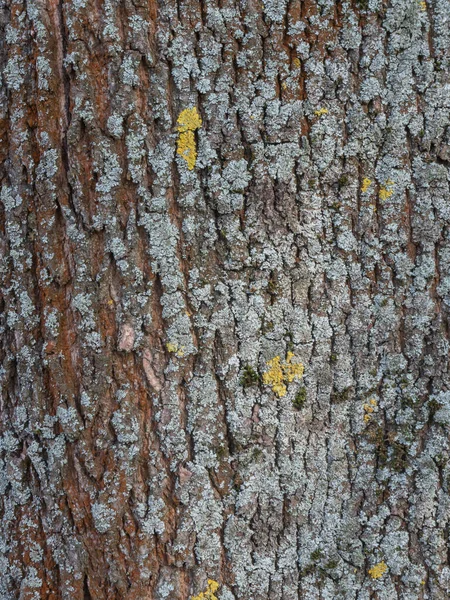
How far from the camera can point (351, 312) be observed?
1.34 meters

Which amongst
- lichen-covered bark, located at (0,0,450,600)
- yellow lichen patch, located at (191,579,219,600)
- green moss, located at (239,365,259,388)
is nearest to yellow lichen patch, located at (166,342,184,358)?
lichen-covered bark, located at (0,0,450,600)

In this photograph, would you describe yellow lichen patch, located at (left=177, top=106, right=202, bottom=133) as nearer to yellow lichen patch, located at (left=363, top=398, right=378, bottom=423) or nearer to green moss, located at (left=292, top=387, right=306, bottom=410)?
green moss, located at (left=292, top=387, right=306, bottom=410)

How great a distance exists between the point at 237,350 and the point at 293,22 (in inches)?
30.2

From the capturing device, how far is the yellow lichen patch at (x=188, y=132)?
128cm

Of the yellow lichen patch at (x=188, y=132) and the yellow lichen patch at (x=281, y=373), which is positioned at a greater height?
the yellow lichen patch at (x=188, y=132)

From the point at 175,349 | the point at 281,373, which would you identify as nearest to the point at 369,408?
the point at 281,373

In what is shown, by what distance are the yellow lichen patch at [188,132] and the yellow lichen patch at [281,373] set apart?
19.9 inches

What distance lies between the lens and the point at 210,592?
1325 millimetres

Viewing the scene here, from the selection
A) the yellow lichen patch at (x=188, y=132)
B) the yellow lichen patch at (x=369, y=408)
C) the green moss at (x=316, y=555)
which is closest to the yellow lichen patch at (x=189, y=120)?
the yellow lichen patch at (x=188, y=132)

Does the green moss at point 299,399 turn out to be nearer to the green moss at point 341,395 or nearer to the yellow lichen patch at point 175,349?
the green moss at point 341,395

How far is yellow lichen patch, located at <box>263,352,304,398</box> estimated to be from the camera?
132 centimetres

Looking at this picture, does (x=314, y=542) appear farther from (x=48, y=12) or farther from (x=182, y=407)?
(x=48, y=12)

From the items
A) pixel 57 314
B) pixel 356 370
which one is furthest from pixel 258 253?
pixel 57 314

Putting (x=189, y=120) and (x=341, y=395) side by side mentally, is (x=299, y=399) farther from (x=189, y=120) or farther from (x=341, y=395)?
(x=189, y=120)
